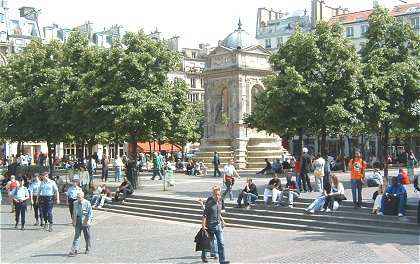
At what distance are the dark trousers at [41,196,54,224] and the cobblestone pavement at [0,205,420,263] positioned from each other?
498mm

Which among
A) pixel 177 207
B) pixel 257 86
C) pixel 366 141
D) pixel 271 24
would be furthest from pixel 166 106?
pixel 271 24

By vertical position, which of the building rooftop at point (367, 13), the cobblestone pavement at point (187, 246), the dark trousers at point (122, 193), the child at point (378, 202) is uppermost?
the building rooftop at point (367, 13)

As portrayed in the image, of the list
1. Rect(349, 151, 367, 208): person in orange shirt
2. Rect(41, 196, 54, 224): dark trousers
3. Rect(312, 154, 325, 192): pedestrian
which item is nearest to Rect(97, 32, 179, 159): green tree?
Rect(41, 196, 54, 224): dark trousers

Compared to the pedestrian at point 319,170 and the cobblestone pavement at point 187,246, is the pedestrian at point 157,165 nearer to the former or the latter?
the pedestrian at point 319,170

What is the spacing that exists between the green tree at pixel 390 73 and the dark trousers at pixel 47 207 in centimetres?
1357

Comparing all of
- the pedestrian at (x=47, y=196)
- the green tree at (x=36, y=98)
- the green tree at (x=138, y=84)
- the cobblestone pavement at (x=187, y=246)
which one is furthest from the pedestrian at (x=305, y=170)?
the green tree at (x=36, y=98)

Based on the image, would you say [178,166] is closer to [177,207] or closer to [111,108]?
[111,108]

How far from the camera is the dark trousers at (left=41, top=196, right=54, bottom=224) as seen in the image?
19.9 m

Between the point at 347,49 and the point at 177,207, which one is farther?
the point at 347,49

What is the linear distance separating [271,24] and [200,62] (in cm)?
1335

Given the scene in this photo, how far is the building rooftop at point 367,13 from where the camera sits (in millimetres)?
71312

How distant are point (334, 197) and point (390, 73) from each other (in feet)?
30.5

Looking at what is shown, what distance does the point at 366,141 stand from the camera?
214 feet

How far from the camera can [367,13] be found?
7531cm
